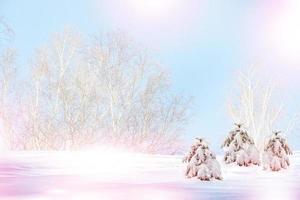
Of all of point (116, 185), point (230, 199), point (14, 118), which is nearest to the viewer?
point (230, 199)

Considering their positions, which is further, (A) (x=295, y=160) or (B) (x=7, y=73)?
(B) (x=7, y=73)

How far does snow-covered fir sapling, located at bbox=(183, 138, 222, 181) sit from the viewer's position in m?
16.1

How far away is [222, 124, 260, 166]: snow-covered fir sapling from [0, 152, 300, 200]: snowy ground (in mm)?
346

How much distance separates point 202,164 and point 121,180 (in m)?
2.38

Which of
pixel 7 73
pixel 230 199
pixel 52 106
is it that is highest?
pixel 7 73

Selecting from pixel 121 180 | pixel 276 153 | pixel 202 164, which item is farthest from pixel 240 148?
pixel 121 180

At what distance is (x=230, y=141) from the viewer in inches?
826

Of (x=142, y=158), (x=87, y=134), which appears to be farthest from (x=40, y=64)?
(x=142, y=158)

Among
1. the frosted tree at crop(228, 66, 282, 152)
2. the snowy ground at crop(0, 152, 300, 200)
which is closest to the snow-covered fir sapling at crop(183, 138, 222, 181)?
the snowy ground at crop(0, 152, 300, 200)

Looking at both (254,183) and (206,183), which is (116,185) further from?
(254,183)

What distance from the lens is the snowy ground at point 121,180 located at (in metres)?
12.9

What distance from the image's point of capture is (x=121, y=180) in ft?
53.3

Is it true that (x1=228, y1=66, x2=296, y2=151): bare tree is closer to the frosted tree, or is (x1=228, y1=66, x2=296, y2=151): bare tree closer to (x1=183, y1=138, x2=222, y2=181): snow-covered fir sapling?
the frosted tree

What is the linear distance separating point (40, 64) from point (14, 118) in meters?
4.67
